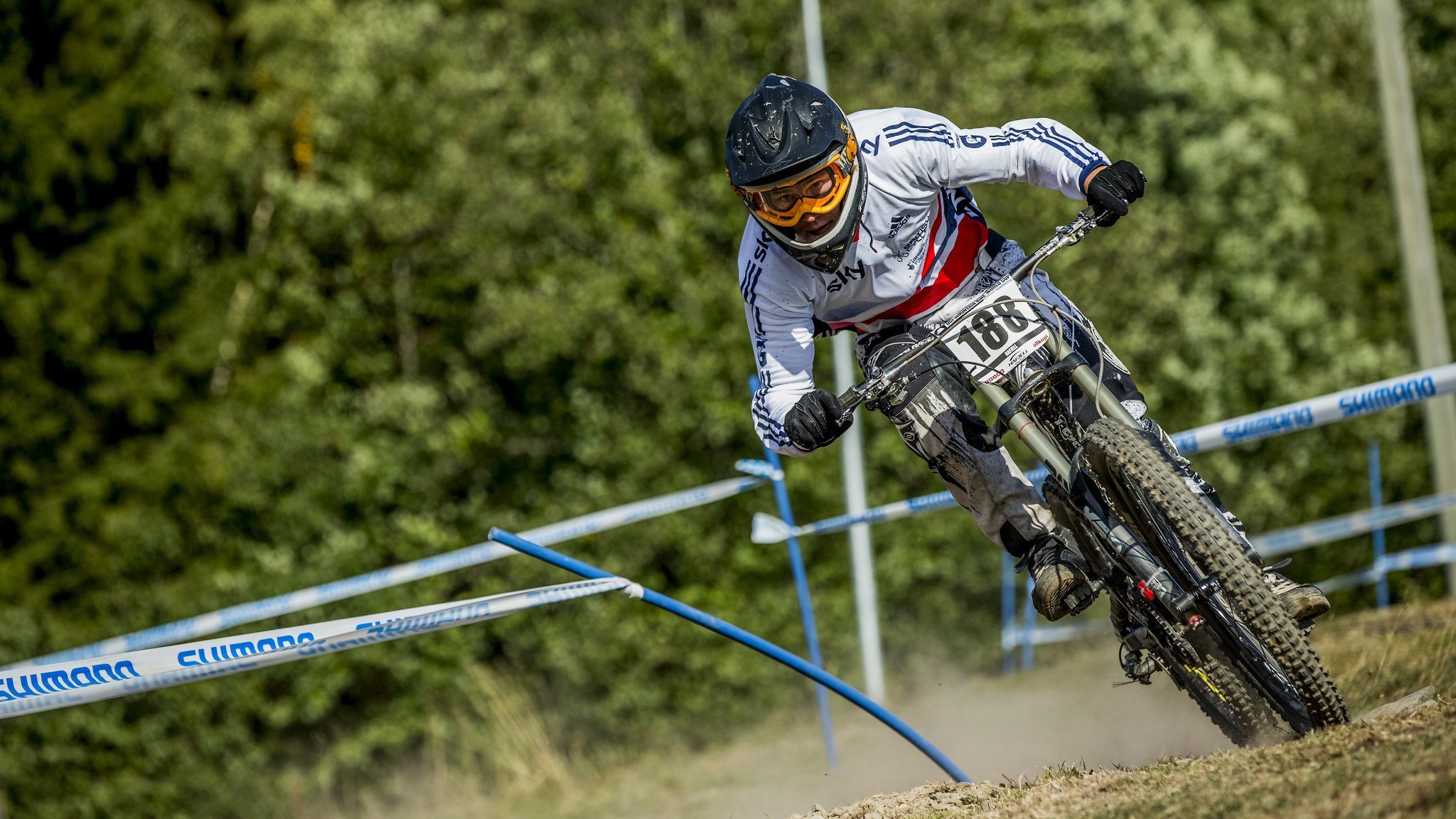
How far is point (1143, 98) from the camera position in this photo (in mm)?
20250

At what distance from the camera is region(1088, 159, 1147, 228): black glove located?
4395 millimetres

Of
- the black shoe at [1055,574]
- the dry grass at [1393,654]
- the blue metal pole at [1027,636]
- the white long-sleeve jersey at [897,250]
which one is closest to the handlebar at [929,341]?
the white long-sleeve jersey at [897,250]

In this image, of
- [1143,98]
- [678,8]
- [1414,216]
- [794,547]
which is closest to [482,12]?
[678,8]

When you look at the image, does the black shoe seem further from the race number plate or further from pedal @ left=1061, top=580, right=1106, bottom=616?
the race number plate

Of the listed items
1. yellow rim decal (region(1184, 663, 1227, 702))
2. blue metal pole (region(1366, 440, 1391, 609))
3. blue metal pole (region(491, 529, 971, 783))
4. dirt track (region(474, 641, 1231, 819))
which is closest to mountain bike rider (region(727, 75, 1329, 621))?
yellow rim decal (region(1184, 663, 1227, 702))

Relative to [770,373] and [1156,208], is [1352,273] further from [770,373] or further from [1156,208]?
[770,373]

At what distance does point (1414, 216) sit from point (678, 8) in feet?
33.0

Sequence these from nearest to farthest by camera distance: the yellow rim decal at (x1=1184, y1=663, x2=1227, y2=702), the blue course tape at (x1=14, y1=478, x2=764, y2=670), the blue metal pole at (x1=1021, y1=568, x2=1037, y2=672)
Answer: the yellow rim decal at (x1=1184, y1=663, x2=1227, y2=702) < the blue course tape at (x1=14, y1=478, x2=764, y2=670) < the blue metal pole at (x1=1021, y1=568, x2=1037, y2=672)

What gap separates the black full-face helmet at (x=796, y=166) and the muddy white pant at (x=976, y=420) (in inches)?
19.3

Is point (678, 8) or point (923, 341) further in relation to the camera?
point (678, 8)

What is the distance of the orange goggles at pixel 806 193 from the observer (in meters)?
4.50

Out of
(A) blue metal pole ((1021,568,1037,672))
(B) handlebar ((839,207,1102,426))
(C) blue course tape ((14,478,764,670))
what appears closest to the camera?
(B) handlebar ((839,207,1102,426))

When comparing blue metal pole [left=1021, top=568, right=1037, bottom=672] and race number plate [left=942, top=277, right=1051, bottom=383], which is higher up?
race number plate [left=942, top=277, right=1051, bottom=383]

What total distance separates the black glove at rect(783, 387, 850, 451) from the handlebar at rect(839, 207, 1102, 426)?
0.03 metres
